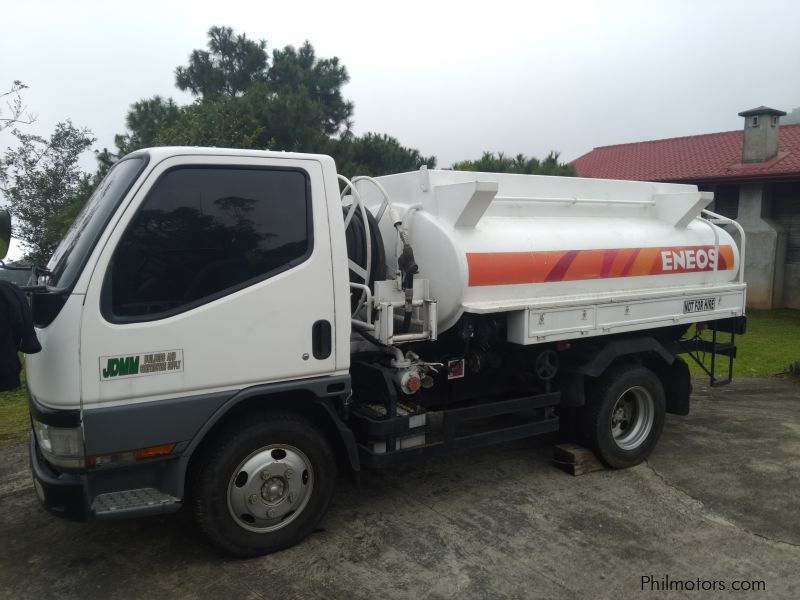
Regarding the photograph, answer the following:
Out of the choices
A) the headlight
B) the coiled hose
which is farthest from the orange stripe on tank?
the headlight

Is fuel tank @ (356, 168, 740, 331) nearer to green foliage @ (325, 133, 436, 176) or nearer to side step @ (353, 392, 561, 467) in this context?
side step @ (353, 392, 561, 467)

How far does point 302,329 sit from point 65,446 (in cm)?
138

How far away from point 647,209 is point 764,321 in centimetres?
1047

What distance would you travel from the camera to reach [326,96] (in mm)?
19359

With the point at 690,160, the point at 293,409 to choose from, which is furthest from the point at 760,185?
the point at 293,409

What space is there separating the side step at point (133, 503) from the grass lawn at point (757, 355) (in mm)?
3363

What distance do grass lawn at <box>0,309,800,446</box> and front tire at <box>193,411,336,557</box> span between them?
11.6 feet

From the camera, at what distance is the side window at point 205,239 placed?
3340 mm

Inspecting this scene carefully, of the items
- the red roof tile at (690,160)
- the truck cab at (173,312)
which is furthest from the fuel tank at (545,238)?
the red roof tile at (690,160)

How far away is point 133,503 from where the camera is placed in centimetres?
341

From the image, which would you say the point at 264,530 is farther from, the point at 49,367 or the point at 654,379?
the point at 654,379

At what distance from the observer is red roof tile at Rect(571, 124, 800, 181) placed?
17.0 metres

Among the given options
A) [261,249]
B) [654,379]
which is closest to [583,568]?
[654,379]

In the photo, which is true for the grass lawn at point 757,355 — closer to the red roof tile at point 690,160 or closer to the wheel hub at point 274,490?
the wheel hub at point 274,490
